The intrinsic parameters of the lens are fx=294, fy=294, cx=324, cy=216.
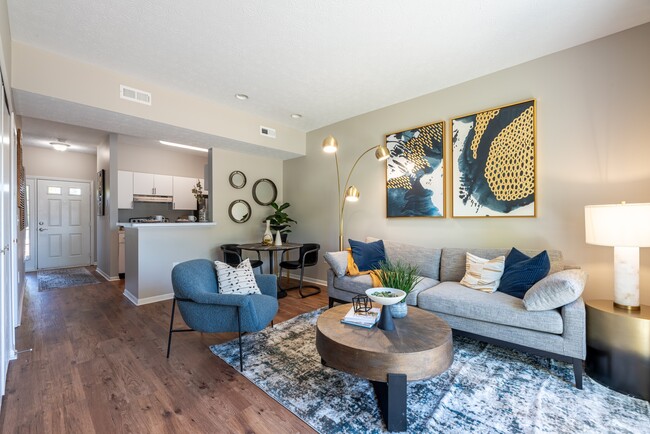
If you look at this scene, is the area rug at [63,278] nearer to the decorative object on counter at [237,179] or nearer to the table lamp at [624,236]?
the decorative object on counter at [237,179]

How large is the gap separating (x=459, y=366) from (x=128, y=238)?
14.6ft

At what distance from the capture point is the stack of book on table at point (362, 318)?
1.92 meters

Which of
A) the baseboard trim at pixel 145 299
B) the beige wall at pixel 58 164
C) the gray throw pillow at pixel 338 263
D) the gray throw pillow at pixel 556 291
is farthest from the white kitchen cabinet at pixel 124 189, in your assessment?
the gray throw pillow at pixel 556 291

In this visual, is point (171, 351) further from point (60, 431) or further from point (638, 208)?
point (638, 208)

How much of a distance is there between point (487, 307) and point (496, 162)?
1621 mm

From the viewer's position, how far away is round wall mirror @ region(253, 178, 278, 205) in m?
5.27

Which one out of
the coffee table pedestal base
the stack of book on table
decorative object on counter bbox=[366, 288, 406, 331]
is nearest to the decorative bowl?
decorative object on counter bbox=[366, 288, 406, 331]

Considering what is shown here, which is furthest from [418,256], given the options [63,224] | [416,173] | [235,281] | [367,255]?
[63,224]

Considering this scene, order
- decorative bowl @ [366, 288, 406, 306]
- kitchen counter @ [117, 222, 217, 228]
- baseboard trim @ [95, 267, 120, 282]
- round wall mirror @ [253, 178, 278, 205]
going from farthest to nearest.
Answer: baseboard trim @ [95, 267, 120, 282]
round wall mirror @ [253, 178, 278, 205]
kitchen counter @ [117, 222, 217, 228]
decorative bowl @ [366, 288, 406, 306]

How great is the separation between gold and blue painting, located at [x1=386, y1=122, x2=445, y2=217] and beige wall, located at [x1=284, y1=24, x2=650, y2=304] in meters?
0.12

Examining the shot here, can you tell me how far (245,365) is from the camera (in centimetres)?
228

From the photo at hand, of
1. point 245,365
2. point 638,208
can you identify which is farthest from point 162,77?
point 638,208

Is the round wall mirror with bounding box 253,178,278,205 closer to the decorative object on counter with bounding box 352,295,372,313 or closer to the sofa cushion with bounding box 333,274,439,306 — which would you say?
the sofa cushion with bounding box 333,274,439,306

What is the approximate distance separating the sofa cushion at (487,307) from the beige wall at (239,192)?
3311 mm
